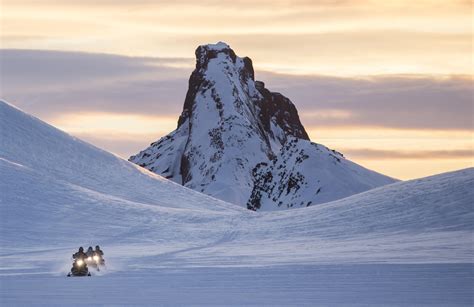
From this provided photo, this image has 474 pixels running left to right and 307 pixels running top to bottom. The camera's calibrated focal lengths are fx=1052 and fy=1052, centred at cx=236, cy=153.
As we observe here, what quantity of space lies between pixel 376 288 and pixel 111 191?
65.9 metres

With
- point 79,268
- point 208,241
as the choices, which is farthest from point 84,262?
point 208,241

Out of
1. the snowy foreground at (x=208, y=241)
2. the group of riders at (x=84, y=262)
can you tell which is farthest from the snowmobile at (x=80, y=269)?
the snowy foreground at (x=208, y=241)

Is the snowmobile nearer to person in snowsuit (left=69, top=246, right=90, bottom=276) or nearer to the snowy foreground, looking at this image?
person in snowsuit (left=69, top=246, right=90, bottom=276)

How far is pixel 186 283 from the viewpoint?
117ft

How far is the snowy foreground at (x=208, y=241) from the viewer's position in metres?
32.8

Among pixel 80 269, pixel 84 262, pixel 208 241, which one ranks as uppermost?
pixel 208 241

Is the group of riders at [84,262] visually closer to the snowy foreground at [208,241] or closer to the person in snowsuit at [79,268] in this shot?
the person in snowsuit at [79,268]

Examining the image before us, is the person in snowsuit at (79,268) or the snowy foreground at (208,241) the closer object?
the snowy foreground at (208,241)

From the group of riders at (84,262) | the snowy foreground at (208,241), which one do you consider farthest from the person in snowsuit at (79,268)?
the snowy foreground at (208,241)

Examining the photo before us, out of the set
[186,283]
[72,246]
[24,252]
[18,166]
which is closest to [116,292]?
[186,283]

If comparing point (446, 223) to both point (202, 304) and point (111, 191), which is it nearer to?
point (202, 304)

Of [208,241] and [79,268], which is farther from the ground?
[208,241]

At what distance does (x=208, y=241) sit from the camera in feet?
198

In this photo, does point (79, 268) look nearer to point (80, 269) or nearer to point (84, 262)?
point (80, 269)
